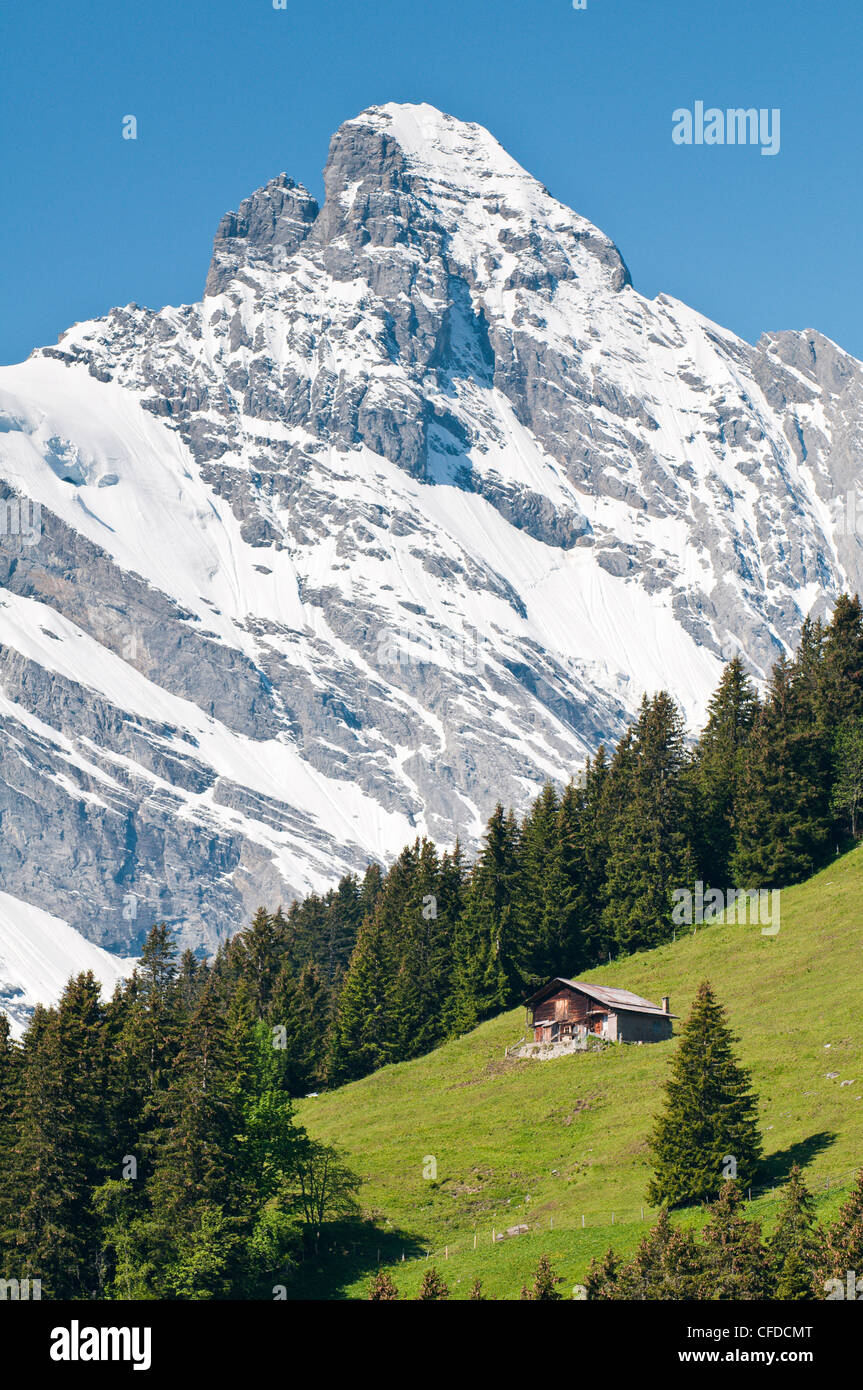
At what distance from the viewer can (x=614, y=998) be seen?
7275 centimetres

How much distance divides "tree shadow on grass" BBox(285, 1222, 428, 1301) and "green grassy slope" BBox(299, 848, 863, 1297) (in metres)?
0.13

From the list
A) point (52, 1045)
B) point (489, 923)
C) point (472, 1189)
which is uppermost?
point (489, 923)

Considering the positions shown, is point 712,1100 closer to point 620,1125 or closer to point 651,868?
point 620,1125

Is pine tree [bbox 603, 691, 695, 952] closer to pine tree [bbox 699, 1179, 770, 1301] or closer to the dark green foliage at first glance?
the dark green foliage

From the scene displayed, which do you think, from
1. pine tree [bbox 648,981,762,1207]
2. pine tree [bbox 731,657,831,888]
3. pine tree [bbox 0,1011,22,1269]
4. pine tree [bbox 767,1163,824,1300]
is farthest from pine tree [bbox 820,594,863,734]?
pine tree [bbox 767,1163,824,1300]

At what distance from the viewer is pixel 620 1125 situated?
61719 millimetres

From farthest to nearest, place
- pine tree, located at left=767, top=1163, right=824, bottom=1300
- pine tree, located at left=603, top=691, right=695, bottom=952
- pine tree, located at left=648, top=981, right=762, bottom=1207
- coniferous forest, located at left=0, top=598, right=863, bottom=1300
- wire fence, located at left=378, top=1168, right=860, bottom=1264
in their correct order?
pine tree, located at left=603, top=691, right=695, bottom=952, coniferous forest, located at left=0, top=598, right=863, bottom=1300, pine tree, located at left=648, top=981, right=762, bottom=1207, wire fence, located at left=378, top=1168, right=860, bottom=1264, pine tree, located at left=767, top=1163, right=824, bottom=1300

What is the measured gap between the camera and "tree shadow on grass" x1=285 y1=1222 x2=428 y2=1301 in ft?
174

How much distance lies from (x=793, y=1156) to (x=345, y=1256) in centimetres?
1636

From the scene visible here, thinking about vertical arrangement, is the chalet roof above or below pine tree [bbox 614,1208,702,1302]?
above

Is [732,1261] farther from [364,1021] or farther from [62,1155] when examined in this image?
[364,1021]
